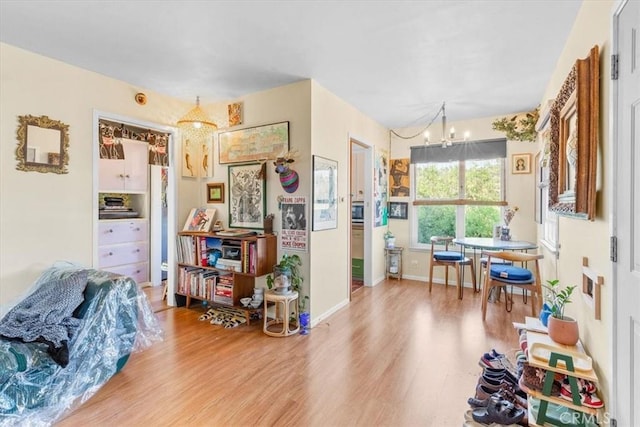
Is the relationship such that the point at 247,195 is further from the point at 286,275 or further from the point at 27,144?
the point at 27,144

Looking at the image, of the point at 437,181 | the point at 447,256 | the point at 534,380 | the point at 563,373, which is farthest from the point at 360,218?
the point at 563,373

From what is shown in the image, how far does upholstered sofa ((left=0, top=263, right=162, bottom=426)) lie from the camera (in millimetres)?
1620

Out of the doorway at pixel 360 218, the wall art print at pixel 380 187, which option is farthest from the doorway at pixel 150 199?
the wall art print at pixel 380 187

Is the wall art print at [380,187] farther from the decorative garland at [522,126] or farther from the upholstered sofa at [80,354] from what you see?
Result: the upholstered sofa at [80,354]

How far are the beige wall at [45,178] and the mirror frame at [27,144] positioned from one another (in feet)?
0.11

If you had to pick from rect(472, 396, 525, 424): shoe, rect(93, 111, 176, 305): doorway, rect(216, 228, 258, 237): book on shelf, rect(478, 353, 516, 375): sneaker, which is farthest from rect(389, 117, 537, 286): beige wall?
rect(93, 111, 176, 305): doorway

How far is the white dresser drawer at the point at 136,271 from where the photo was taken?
14.2 feet

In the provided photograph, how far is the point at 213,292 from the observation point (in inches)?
135

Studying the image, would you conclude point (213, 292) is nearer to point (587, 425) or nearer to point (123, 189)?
point (123, 189)

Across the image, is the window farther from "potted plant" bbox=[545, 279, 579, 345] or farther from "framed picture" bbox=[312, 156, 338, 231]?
"potted plant" bbox=[545, 279, 579, 345]

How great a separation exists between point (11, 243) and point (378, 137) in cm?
431

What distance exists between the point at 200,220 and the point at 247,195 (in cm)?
73

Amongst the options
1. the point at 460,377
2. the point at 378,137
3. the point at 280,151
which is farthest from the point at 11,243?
the point at 378,137

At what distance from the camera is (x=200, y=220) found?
147 inches
